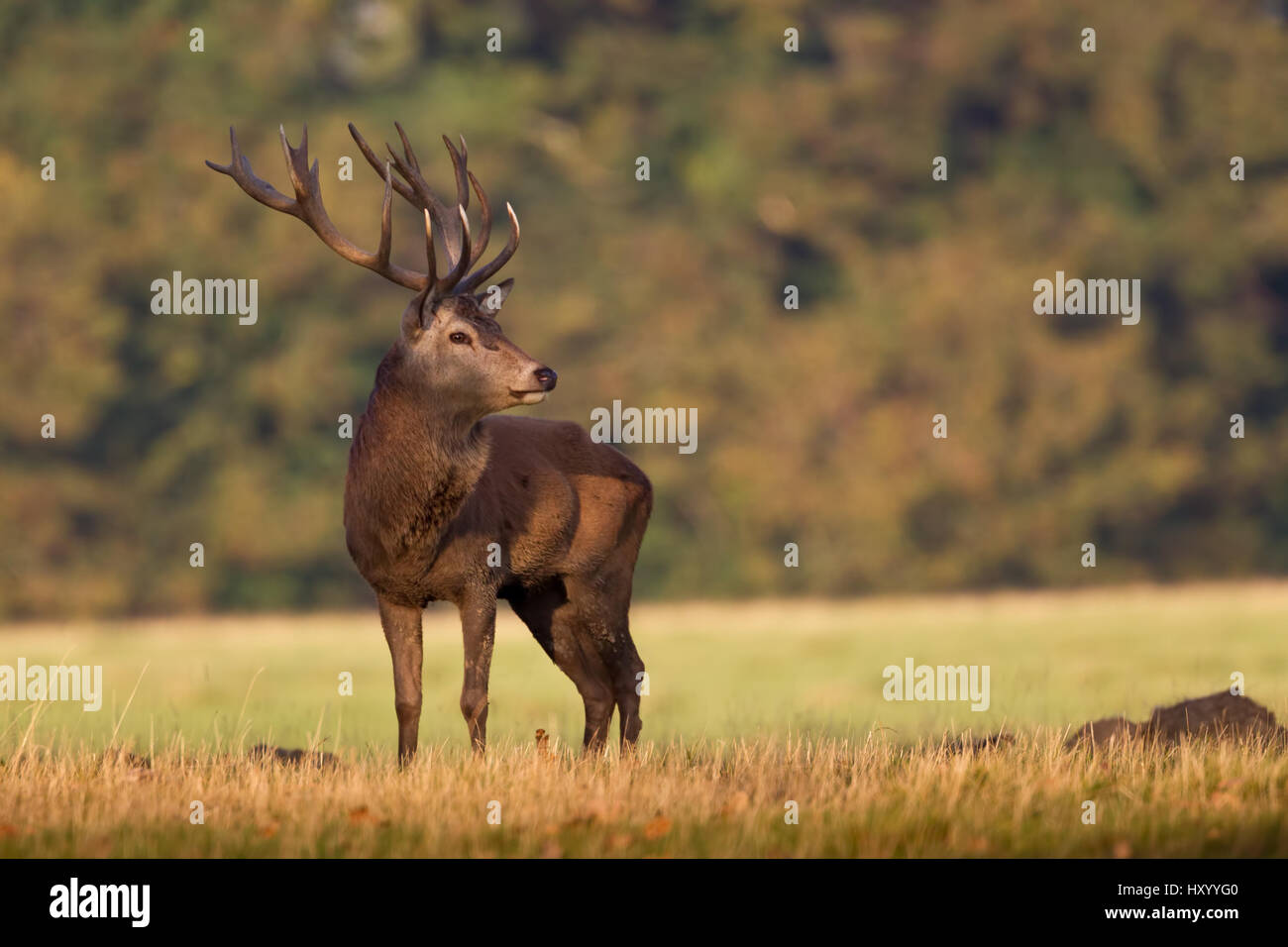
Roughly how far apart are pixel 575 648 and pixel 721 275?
76.8 ft

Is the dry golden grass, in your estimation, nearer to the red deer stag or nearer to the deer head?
the red deer stag

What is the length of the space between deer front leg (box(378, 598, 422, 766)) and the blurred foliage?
19.8 meters

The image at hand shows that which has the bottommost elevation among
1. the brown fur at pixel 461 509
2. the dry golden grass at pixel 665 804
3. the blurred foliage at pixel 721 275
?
the dry golden grass at pixel 665 804

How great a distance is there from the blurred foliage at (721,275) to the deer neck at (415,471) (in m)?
19.9

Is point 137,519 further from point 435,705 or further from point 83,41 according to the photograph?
point 435,705

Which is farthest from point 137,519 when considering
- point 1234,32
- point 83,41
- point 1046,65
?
point 1234,32

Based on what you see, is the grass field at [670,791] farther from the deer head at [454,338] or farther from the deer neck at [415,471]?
the deer head at [454,338]

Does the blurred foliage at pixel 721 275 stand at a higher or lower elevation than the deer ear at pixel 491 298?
higher

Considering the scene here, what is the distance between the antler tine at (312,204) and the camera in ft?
30.7

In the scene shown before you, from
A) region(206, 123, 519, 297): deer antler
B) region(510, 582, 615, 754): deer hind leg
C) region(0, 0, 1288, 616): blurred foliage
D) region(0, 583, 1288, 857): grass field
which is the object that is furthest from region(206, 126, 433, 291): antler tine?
region(0, 0, 1288, 616): blurred foliage

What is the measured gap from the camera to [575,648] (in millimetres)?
10586

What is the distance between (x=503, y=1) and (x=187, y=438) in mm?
10016

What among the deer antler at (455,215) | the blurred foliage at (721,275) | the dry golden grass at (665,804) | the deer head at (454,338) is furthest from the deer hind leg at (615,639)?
the blurred foliage at (721,275)

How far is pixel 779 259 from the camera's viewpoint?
114ft
